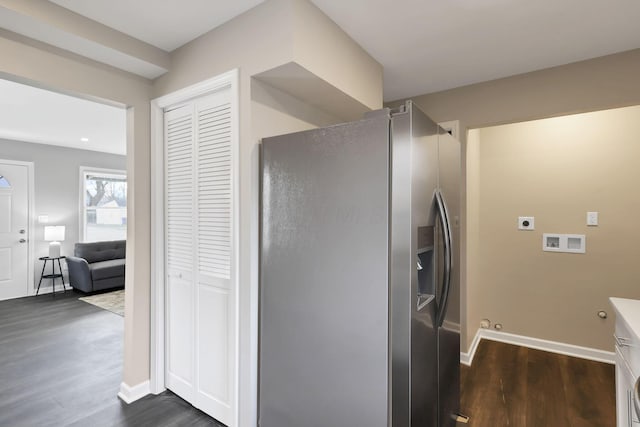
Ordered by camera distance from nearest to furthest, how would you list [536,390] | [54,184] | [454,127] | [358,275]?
[358,275] → [536,390] → [454,127] → [54,184]

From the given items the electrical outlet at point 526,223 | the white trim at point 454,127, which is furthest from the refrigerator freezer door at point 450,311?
the electrical outlet at point 526,223

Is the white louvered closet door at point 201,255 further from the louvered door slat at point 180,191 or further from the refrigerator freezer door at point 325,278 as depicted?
the refrigerator freezer door at point 325,278

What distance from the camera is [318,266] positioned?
149 centimetres

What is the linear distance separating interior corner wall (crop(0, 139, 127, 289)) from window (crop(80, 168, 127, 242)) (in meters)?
0.12

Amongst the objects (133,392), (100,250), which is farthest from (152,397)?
(100,250)

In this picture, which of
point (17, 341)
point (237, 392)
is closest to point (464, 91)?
point (237, 392)

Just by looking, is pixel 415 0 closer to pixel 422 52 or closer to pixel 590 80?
pixel 422 52

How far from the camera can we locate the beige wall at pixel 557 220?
285 centimetres

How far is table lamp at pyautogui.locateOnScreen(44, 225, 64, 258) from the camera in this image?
205 inches

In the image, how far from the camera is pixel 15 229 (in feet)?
16.5

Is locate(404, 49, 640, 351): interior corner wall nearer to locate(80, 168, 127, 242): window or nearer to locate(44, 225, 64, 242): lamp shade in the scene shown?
locate(80, 168, 127, 242): window

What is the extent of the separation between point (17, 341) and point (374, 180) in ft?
13.8

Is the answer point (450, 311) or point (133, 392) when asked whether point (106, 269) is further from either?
point (450, 311)

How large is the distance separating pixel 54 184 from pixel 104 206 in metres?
0.95
